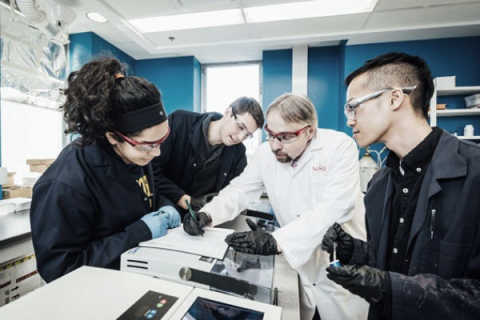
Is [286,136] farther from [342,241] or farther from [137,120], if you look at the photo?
[137,120]

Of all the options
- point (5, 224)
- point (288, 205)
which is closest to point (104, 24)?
point (5, 224)

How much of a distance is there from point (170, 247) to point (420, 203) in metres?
0.85

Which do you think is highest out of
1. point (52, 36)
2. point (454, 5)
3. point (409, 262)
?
point (454, 5)

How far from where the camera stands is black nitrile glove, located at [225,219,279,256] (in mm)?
920

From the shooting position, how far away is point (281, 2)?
264 centimetres

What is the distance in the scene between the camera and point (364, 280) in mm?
707

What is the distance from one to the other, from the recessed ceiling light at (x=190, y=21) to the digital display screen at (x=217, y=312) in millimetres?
3086

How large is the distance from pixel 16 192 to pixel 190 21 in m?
2.80

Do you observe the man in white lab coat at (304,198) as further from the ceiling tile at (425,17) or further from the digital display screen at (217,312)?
the ceiling tile at (425,17)

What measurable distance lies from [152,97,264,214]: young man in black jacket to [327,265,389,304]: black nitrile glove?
1093 millimetres

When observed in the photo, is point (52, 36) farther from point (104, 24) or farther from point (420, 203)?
point (420, 203)

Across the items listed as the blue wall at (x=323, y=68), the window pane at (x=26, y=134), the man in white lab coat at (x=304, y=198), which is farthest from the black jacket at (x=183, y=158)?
the window pane at (x=26, y=134)

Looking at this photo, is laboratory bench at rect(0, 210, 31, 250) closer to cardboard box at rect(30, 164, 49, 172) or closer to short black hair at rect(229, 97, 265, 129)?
cardboard box at rect(30, 164, 49, 172)

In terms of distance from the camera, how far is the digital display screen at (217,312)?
52cm
